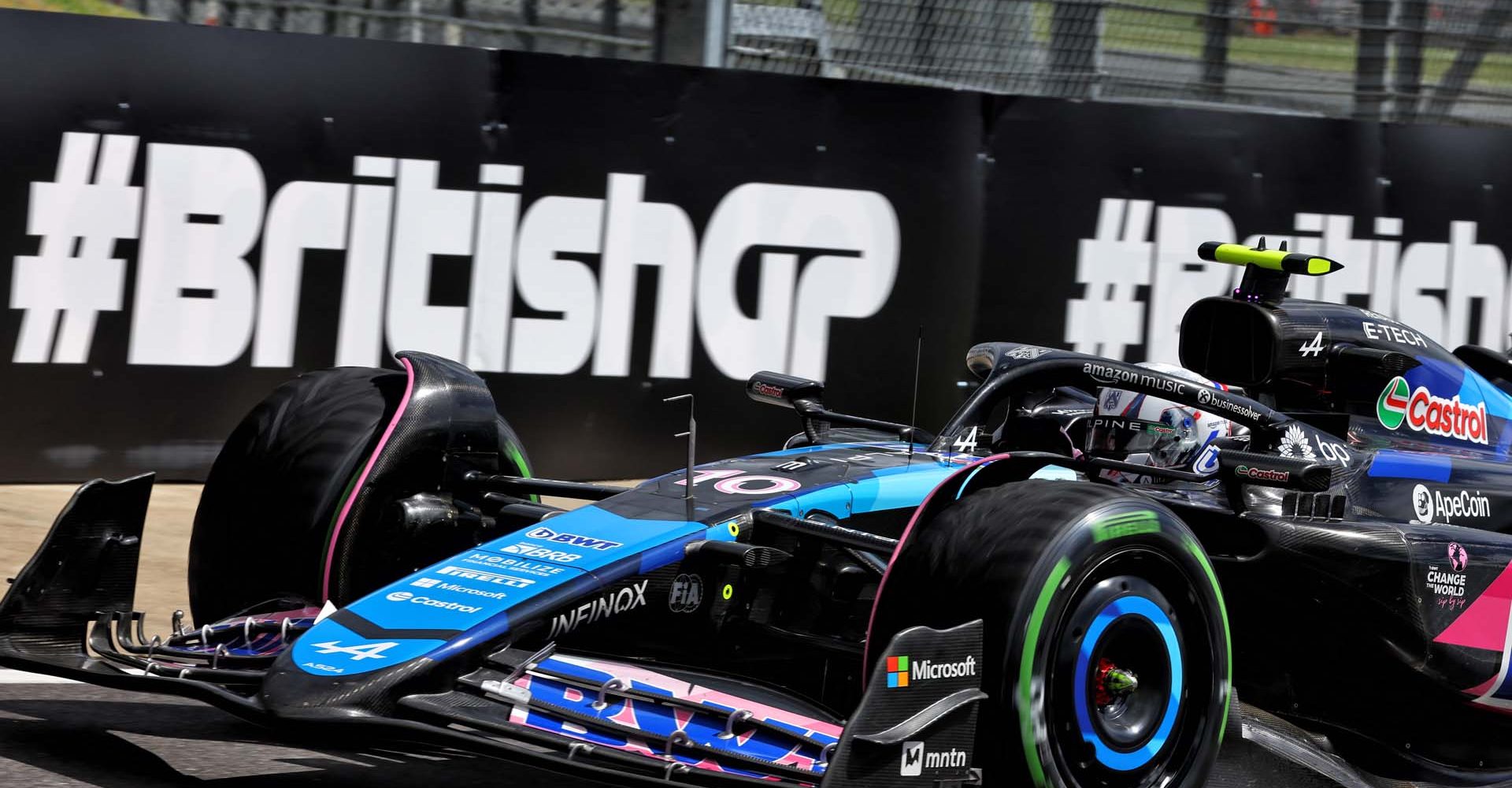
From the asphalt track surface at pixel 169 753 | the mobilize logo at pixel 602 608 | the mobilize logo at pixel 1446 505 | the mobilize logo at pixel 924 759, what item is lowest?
the asphalt track surface at pixel 169 753

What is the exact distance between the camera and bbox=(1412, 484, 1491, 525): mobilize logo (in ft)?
16.8

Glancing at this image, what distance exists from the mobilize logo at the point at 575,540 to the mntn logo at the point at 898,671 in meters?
0.93

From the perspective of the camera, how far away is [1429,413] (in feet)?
18.3

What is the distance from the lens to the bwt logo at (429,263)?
7.60 metres

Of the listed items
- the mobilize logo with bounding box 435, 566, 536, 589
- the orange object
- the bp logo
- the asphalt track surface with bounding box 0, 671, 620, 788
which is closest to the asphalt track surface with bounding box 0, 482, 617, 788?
the asphalt track surface with bounding box 0, 671, 620, 788

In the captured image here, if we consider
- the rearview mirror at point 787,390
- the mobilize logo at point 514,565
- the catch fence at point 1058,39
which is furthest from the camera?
the catch fence at point 1058,39

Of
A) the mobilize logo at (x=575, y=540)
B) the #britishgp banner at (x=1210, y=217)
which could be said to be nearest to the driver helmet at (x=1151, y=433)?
the mobilize logo at (x=575, y=540)

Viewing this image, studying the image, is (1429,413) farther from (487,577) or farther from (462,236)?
(462,236)

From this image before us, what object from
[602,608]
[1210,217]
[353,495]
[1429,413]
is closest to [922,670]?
[602,608]

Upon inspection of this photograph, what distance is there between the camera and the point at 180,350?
7.76 metres

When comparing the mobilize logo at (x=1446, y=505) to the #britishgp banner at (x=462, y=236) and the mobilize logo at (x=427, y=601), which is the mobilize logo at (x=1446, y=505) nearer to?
the mobilize logo at (x=427, y=601)

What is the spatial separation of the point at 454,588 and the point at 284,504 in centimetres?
96

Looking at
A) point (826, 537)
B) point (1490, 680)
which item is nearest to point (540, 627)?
point (826, 537)

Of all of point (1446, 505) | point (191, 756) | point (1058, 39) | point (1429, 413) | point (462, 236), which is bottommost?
point (191, 756)
